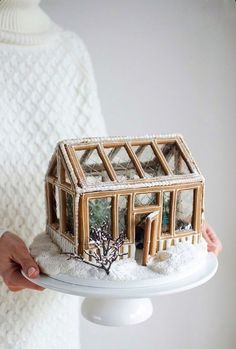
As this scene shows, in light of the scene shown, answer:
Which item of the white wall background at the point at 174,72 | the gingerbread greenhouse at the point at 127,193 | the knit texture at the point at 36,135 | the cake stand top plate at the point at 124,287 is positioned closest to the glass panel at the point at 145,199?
the gingerbread greenhouse at the point at 127,193

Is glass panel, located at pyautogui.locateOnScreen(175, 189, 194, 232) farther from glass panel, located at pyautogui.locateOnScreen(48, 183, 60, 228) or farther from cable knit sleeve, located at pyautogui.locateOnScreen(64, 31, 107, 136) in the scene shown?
cable knit sleeve, located at pyautogui.locateOnScreen(64, 31, 107, 136)

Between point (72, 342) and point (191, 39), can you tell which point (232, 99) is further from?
point (72, 342)

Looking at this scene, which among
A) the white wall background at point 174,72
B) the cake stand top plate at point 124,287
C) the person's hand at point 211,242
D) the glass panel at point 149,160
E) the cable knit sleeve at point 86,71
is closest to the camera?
the cake stand top plate at point 124,287

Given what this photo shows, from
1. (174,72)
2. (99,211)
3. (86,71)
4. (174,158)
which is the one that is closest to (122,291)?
(99,211)

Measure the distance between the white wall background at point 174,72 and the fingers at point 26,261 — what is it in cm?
64

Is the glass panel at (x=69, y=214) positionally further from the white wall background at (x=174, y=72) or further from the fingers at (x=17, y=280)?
the white wall background at (x=174, y=72)

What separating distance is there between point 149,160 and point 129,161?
0.03 metres

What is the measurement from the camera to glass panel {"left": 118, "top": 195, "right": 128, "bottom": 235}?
82 cm

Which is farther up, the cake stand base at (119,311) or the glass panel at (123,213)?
the glass panel at (123,213)

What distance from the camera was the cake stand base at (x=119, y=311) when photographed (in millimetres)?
842

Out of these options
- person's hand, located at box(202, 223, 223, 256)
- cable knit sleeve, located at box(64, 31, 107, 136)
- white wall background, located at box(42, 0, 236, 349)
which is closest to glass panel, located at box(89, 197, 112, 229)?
person's hand, located at box(202, 223, 223, 256)

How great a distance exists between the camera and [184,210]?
885 millimetres

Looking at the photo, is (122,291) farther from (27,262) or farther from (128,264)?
(27,262)

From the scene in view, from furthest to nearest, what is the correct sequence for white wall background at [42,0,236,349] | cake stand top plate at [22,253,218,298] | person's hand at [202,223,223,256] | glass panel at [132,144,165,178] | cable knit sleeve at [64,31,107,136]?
white wall background at [42,0,236,349], cable knit sleeve at [64,31,107,136], person's hand at [202,223,223,256], glass panel at [132,144,165,178], cake stand top plate at [22,253,218,298]
